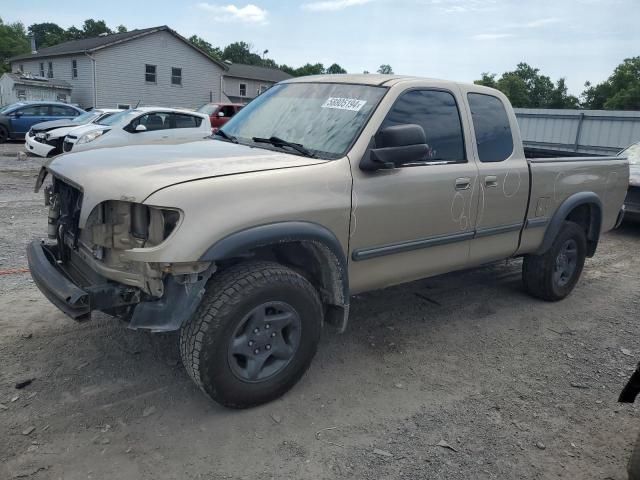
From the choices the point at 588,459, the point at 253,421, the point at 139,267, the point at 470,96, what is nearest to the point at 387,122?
the point at 470,96

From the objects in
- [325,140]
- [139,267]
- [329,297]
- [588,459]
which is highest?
[325,140]

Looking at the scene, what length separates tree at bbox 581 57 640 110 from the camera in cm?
4406

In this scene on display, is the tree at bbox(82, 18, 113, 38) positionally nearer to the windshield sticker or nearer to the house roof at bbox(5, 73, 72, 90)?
the house roof at bbox(5, 73, 72, 90)

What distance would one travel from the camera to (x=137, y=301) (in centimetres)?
298

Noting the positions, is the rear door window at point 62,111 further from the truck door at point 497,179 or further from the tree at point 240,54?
the tree at point 240,54

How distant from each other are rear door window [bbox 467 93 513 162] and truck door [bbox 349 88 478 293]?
0.65 ft

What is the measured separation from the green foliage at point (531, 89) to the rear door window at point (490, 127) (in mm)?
53618

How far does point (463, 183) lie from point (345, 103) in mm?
1100

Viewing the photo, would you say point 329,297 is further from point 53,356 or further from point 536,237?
point 536,237

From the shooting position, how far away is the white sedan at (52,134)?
48.5 feet

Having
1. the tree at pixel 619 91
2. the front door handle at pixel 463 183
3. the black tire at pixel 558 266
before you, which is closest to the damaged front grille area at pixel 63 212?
the front door handle at pixel 463 183

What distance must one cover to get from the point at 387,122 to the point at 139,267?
1914mm

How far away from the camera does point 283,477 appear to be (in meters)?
2.75

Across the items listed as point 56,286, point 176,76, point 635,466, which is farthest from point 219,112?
point 176,76
